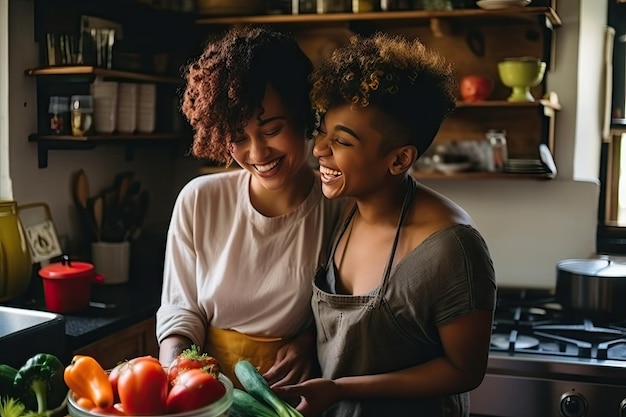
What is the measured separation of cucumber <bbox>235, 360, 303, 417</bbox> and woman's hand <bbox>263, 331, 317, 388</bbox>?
20 cm

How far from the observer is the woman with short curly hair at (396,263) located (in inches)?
52.1

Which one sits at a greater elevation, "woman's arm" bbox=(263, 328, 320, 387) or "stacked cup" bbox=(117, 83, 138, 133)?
"stacked cup" bbox=(117, 83, 138, 133)

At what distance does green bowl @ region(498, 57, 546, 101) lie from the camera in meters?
2.50

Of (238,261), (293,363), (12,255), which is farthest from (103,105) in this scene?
(293,363)

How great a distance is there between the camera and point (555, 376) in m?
2.04

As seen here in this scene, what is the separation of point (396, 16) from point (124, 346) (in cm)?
136

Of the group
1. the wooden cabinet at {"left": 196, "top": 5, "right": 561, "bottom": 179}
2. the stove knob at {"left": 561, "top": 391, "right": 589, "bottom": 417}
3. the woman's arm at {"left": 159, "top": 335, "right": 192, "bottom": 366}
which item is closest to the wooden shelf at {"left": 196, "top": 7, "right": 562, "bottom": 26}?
the wooden cabinet at {"left": 196, "top": 5, "right": 561, "bottom": 179}

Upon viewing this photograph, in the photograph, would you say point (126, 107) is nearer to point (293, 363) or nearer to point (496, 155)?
point (496, 155)

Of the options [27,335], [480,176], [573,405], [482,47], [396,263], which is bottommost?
[573,405]

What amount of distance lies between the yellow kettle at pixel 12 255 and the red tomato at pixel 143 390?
132 centimetres

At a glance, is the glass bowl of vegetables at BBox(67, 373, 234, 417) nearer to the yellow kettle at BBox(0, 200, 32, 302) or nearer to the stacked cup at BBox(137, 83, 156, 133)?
the yellow kettle at BBox(0, 200, 32, 302)

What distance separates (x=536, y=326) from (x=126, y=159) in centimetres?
158

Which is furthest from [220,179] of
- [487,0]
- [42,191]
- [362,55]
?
[487,0]

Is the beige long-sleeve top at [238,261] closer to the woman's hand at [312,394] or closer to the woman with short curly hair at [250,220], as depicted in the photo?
the woman with short curly hair at [250,220]
